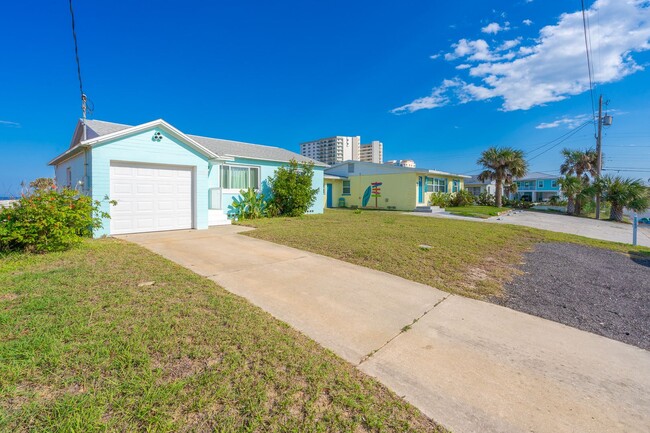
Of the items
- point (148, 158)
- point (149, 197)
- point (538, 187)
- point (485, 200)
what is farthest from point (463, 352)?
point (538, 187)

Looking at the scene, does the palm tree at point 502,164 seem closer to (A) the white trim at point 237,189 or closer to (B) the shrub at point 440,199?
(B) the shrub at point 440,199

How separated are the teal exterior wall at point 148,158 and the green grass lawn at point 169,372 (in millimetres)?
5037

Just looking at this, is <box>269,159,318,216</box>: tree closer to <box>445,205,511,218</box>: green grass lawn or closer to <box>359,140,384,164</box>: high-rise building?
<box>445,205,511,218</box>: green grass lawn

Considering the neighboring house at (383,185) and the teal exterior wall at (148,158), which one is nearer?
the teal exterior wall at (148,158)

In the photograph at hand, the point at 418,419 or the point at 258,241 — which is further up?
the point at 258,241

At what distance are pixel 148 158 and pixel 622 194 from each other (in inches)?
1173

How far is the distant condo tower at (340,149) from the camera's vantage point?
164ft

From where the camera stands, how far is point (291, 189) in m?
14.6

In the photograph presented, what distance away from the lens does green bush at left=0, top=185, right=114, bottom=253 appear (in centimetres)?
584

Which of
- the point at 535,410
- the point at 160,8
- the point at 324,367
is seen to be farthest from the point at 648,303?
the point at 160,8

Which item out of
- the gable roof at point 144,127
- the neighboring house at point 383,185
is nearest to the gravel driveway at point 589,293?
the gable roof at point 144,127

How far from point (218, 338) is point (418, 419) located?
6.44ft

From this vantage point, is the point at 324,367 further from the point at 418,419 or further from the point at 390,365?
the point at 418,419

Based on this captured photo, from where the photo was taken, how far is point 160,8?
10.5m
